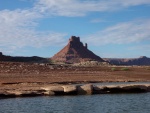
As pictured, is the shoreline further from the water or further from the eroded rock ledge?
the water

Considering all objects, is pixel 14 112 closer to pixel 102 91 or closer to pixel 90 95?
pixel 90 95

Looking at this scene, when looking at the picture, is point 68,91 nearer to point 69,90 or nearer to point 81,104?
point 69,90

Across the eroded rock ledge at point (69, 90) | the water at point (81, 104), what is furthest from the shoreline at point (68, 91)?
the water at point (81, 104)

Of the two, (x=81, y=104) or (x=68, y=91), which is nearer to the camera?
(x=81, y=104)

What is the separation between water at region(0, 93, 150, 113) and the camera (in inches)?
1003

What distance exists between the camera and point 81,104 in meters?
28.5

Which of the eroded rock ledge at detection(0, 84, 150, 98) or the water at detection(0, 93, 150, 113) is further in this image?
the eroded rock ledge at detection(0, 84, 150, 98)

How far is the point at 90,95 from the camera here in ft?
112

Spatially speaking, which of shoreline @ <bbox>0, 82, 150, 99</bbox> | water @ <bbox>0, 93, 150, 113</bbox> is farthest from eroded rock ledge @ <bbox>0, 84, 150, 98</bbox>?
water @ <bbox>0, 93, 150, 113</bbox>

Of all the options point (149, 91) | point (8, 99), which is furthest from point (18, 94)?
point (149, 91)

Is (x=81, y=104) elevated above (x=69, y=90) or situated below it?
below

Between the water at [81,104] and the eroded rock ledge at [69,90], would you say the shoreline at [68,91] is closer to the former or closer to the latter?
the eroded rock ledge at [69,90]

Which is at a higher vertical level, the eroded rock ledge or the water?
the eroded rock ledge

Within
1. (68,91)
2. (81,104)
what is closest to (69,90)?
(68,91)
